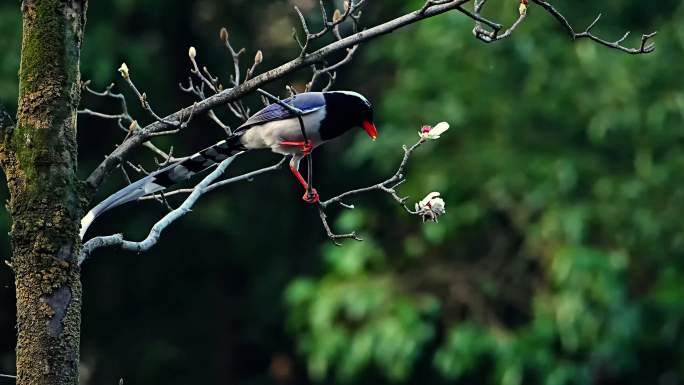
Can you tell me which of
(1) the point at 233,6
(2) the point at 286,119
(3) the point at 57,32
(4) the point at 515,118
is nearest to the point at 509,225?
(4) the point at 515,118

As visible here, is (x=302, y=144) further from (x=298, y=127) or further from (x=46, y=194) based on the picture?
(x=46, y=194)

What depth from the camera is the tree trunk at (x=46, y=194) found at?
2758mm

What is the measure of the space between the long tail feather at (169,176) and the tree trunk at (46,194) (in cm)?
20

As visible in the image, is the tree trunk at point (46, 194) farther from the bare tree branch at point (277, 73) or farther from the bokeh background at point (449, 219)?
the bokeh background at point (449, 219)

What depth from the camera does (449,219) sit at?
364 inches

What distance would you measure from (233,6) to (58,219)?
29.1 feet

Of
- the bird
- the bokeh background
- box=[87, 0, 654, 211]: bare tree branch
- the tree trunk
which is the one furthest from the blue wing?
the bokeh background

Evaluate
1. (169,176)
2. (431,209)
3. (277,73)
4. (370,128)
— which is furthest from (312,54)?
(370,128)

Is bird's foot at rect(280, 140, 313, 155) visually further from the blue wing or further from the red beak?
the red beak

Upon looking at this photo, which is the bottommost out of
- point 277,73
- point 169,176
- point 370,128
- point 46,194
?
→ point 370,128

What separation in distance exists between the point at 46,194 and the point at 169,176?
51 centimetres

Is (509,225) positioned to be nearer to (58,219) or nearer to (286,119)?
(286,119)

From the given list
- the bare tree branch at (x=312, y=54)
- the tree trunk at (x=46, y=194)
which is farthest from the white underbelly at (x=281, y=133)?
the tree trunk at (x=46, y=194)

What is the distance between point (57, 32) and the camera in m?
2.87
